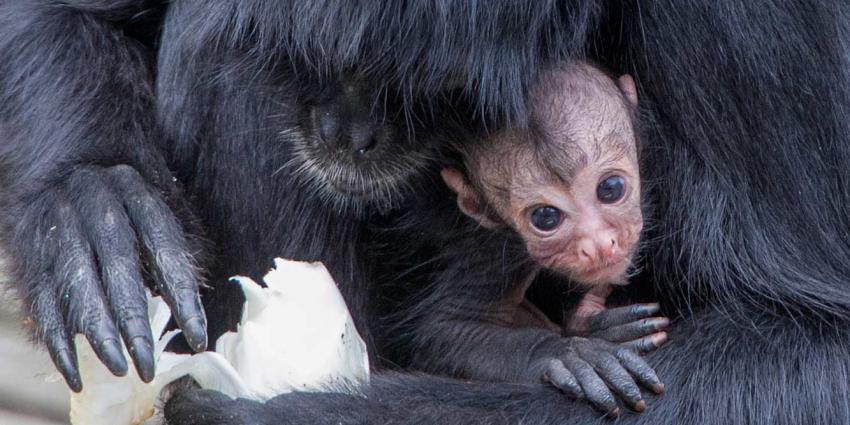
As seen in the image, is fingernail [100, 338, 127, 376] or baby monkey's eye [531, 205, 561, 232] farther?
baby monkey's eye [531, 205, 561, 232]

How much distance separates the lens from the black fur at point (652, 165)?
4.39 m

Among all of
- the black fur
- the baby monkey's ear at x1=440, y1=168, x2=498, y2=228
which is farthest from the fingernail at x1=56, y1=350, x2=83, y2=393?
the baby monkey's ear at x1=440, y1=168, x2=498, y2=228

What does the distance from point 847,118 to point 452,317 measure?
148cm

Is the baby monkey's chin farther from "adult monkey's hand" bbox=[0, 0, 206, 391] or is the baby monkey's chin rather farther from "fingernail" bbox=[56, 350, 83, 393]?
"fingernail" bbox=[56, 350, 83, 393]

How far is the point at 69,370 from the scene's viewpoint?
14.4ft

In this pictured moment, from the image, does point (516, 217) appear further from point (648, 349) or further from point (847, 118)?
point (847, 118)

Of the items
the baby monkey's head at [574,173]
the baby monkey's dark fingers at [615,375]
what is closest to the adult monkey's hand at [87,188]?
the baby monkey's head at [574,173]

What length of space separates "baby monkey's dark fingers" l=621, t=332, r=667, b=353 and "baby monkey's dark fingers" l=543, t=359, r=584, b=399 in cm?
25

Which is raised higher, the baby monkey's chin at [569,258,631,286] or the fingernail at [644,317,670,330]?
the baby monkey's chin at [569,258,631,286]

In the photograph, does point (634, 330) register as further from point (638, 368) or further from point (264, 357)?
point (264, 357)

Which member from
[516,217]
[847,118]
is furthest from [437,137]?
[847,118]

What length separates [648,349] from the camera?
4.66 m

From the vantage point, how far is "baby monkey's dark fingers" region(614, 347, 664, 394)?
444 cm

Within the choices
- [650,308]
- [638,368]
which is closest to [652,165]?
[650,308]
